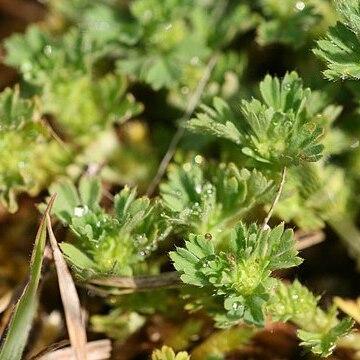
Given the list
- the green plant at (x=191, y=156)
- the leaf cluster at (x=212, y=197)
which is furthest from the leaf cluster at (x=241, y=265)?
the leaf cluster at (x=212, y=197)

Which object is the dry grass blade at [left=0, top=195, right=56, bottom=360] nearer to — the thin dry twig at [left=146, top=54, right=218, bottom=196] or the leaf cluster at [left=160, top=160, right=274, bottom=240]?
the leaf cluster at [left=160, top=160, right=274, bottom=240]

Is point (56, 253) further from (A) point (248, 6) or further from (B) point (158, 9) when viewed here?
(A) point (248, 6)

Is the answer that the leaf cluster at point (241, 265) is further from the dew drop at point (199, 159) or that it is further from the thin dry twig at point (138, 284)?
the dew drop at point (199, 159)

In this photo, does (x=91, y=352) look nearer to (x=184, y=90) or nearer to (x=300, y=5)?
(x=184, y=90)

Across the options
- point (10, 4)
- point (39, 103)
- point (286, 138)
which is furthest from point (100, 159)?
point (10, 4)

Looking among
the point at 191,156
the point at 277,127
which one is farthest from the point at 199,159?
the point at 277,127

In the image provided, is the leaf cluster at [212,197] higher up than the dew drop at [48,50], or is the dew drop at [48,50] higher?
the dew drop at [48,50]

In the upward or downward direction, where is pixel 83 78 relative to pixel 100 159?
upward
